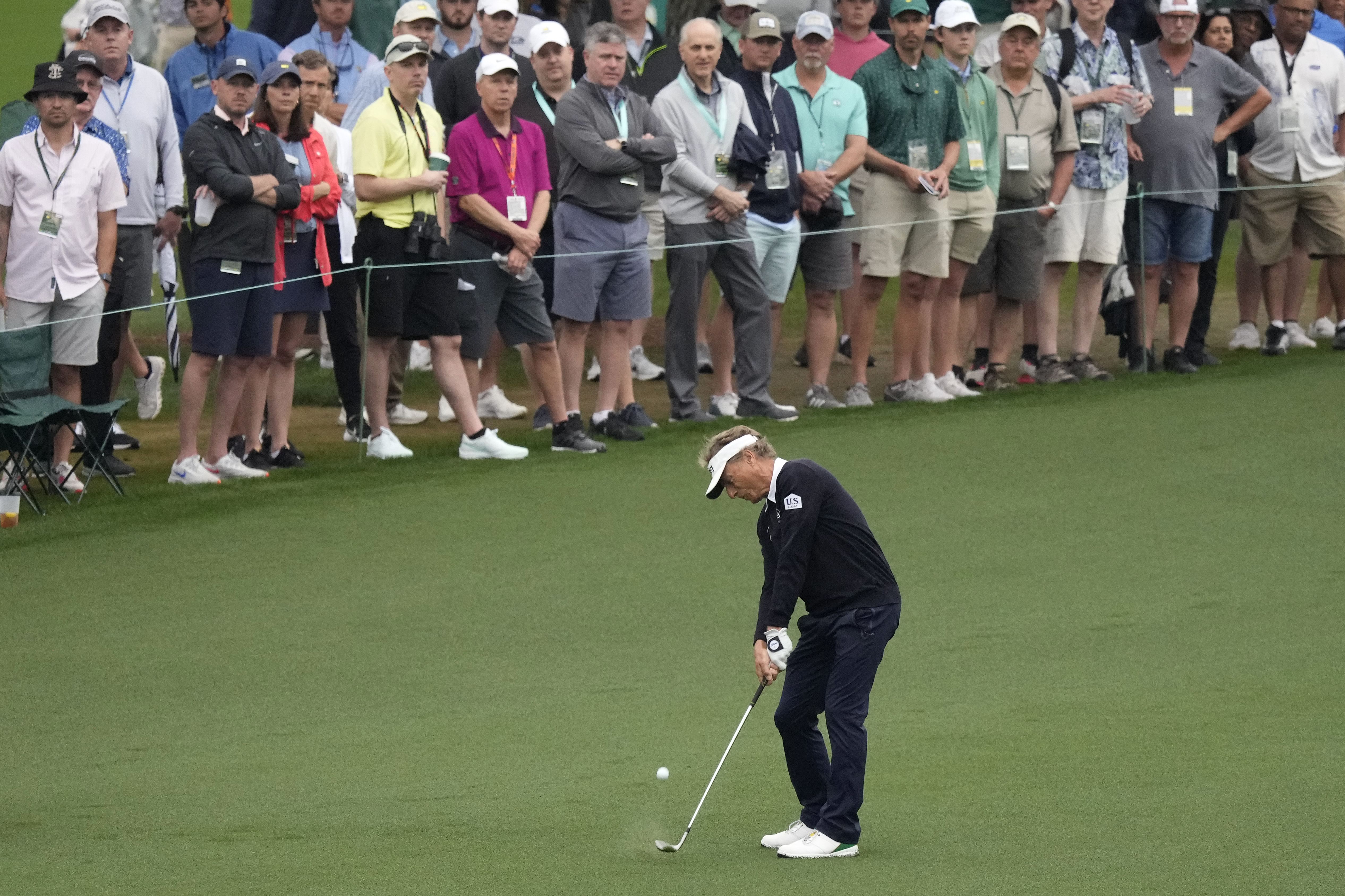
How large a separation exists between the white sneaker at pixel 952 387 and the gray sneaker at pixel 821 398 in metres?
0.85

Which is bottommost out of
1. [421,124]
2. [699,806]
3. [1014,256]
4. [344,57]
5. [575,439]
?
[575,439]

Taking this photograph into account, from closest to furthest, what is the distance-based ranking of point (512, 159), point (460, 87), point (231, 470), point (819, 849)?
point (819, 849) → point (231, 470) → point (512, 159) → point (460, 87)

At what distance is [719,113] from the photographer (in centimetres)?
1374

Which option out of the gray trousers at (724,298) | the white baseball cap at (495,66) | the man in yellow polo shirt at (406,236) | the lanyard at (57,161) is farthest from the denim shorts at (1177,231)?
the lanyard at (57,161)

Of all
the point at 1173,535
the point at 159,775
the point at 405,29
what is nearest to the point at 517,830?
the point at 159,775

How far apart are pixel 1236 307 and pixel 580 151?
8.63 meters

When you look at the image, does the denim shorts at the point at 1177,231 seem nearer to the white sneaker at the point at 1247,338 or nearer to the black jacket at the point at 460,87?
the white sneaker at the point at 1247,338

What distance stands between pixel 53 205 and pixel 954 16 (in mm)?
6679

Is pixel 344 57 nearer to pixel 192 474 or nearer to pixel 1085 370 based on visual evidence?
pixel 192 474

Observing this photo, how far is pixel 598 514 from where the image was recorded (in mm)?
11953

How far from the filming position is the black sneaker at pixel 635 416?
13867 mm

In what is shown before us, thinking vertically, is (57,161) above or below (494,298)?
above

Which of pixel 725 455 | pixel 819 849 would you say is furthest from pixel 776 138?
pixel 819 849

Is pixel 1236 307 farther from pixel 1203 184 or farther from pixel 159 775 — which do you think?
pixel 159 775
